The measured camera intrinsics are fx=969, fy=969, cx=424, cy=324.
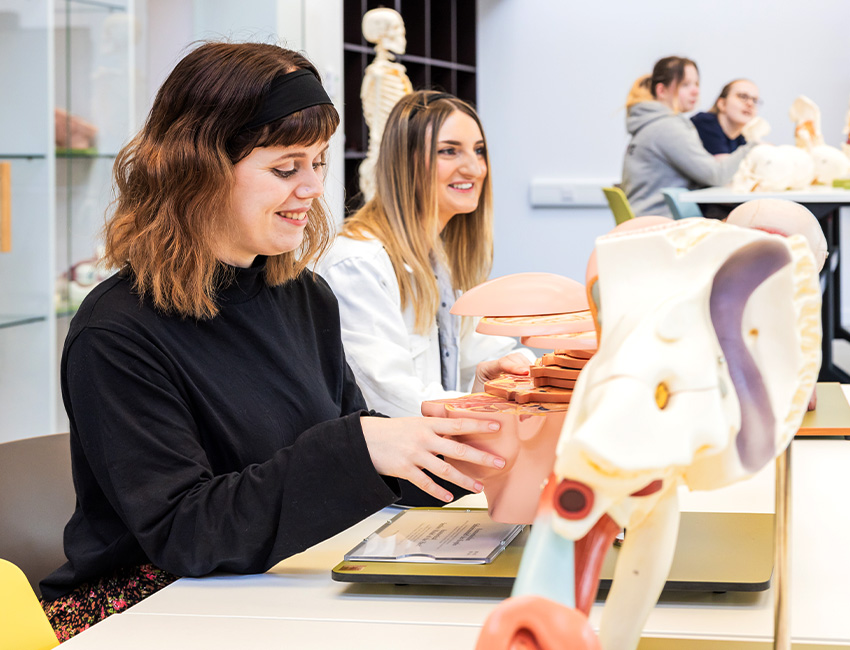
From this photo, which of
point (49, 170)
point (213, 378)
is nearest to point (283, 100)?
point (213, 378)

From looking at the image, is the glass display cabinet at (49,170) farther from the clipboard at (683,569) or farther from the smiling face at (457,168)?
the clipboard at (683,569)

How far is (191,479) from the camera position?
0.97 metres

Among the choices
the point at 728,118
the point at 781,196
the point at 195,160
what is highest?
the point at 728,118

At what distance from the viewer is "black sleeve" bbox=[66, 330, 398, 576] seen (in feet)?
3.01

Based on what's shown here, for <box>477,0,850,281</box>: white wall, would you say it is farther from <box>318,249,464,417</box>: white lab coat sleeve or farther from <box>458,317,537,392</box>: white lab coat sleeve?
<box>318,249,464,417</box>: white lab coat sleeve

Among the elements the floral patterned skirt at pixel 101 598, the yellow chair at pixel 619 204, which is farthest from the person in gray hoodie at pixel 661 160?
the floral patterned skirt at pixel 101 598

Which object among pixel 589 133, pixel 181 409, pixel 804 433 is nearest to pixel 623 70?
pixel 589 133

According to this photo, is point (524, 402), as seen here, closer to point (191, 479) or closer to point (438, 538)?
point (438, 538)

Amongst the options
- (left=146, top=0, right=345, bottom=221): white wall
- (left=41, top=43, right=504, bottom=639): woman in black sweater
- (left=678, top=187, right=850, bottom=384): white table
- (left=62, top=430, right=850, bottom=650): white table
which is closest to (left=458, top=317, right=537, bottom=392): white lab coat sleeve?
(left=41, top=43, right=504, bottom=639): woman in black sweater

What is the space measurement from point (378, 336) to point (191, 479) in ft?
2.83

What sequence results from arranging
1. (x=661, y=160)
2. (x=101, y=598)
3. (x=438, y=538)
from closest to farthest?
1. (x=438, y=538)
2. (x=101, y=598)
3. (x=661, y=160)

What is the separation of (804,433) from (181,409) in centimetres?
90

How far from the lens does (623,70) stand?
682cm

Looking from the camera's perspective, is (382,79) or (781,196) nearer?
(781,196)
